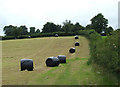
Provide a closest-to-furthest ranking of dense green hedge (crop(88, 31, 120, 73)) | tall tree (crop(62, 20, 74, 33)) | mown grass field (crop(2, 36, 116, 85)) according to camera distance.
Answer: mown grass field (crop(2, 36, 116, 85)) < dense green hedge (crop(88, 31, 120, 73)) < tall tree (crop(62, 20, 74, 33))

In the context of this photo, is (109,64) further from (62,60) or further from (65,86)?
(62,60)

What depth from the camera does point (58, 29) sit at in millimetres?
165750

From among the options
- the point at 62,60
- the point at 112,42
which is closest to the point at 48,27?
the point at 62,60

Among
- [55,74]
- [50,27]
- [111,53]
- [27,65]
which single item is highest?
[50,27]

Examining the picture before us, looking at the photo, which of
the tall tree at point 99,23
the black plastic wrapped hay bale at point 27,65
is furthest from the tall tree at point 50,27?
the black plastic wrapped hay bale at point 27,65

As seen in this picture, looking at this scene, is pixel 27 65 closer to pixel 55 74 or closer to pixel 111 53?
pixel 55 74

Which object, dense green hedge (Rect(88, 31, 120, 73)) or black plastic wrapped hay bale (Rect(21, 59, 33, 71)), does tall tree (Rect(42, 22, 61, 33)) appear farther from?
dense green hedge (Rect(88, 31, 120, 73))

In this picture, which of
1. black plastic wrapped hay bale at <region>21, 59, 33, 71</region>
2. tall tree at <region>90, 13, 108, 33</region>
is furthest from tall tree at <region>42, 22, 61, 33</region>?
black plastic wrapped hay bale at <region>21, 59, 33, 71</region>

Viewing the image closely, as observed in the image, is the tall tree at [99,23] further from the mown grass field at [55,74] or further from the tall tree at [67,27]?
the mown grass field at [55,74]

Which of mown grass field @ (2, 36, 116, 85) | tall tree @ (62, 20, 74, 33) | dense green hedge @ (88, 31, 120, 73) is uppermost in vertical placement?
tall tree @ (62, 20, 74, 33)

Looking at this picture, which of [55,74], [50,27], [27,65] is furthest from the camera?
[50,27]

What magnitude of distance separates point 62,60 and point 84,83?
13.2 m

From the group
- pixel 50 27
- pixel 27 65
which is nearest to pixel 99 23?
pixel 50 27

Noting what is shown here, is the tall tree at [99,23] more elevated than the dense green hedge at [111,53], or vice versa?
the tall tree at [99,23]
